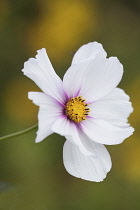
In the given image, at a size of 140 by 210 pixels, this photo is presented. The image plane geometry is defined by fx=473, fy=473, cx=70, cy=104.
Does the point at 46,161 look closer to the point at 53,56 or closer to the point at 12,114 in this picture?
the point at 12,114

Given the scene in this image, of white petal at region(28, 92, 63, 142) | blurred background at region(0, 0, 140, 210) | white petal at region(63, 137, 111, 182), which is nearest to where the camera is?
white petal at region(28, 92, 63, 142)

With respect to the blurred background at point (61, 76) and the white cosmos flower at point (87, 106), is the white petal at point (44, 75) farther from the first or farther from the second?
the blurred background at point (61, 76)

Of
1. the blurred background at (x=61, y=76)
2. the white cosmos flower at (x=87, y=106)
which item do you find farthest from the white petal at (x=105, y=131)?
the blurred background at (x=61, y=76)

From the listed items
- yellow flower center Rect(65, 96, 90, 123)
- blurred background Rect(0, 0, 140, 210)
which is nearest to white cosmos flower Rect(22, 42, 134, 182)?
yellow flower center Rect(65, 96, 90, 123)

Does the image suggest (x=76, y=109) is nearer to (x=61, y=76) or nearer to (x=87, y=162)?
(x=87, y=162)

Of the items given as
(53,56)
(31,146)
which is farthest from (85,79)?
(53,56)

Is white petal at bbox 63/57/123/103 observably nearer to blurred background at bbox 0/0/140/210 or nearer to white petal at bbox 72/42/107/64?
white petal at bbox 72/42/107/64

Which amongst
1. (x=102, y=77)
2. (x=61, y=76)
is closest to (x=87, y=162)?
(x=102, y=77)
